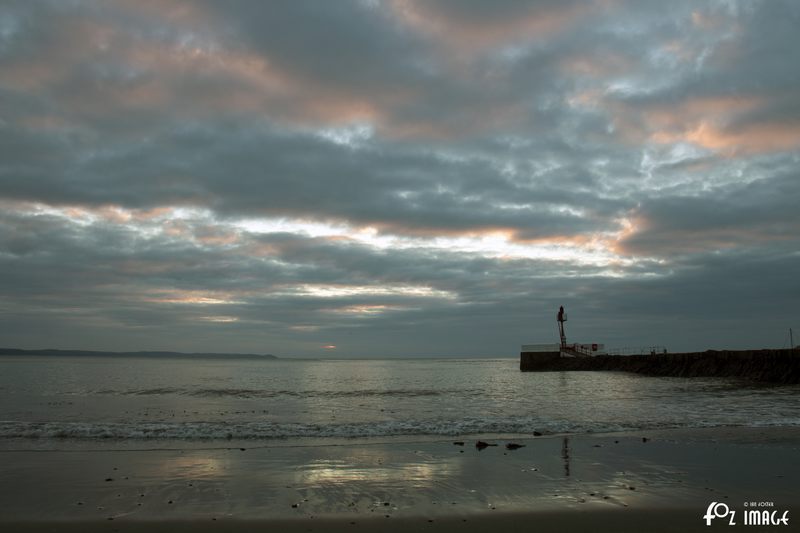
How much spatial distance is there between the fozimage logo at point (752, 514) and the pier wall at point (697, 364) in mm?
38292

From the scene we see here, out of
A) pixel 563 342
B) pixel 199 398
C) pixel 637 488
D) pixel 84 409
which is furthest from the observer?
pixel 563 342

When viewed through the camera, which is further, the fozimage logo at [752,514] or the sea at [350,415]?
the sea at [350,415]

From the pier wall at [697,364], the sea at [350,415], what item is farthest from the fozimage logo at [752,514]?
the pier wall at [697,364]

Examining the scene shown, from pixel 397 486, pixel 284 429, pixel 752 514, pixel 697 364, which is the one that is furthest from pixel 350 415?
pixel 697 364

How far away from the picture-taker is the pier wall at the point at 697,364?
134ft

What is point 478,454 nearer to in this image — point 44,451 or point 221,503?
point 221,503

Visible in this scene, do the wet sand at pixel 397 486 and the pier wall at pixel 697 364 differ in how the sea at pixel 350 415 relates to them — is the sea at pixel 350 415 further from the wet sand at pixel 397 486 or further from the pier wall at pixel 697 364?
the pier wall at pixel 697 364

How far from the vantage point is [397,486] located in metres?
9.62

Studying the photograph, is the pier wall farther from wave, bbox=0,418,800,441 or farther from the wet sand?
the wet sand

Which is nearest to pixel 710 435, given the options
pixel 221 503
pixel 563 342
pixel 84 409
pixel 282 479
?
pixel 282 479

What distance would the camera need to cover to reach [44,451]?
1330cm

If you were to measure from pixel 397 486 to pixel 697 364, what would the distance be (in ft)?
170

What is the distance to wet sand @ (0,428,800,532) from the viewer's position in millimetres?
7789

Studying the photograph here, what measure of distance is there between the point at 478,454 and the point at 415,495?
4.19 meters
